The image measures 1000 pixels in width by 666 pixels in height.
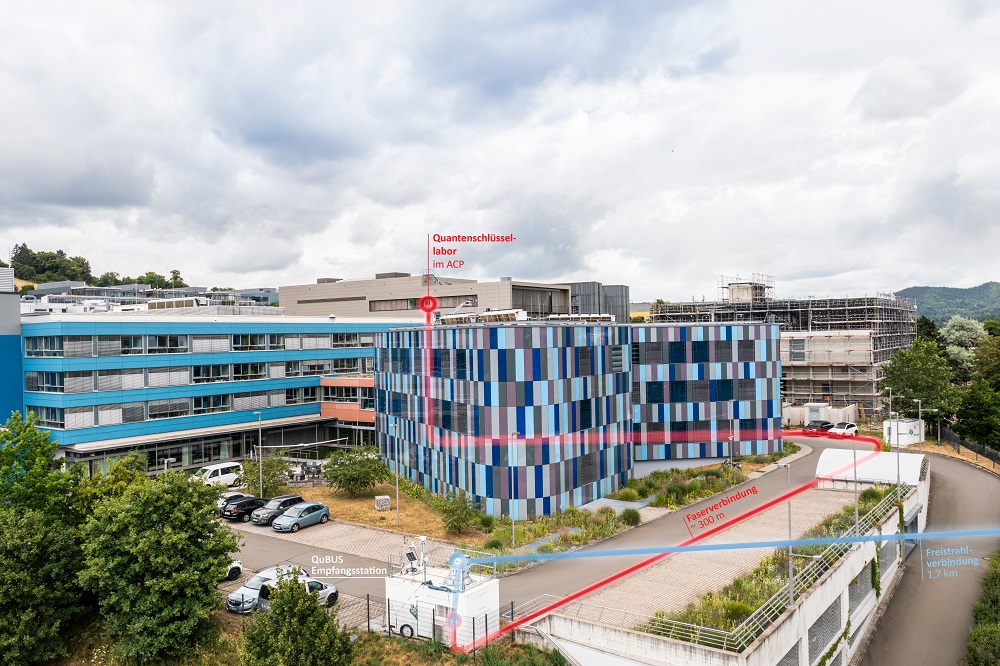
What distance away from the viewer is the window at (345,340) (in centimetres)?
6513

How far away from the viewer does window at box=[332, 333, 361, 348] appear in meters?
65.1

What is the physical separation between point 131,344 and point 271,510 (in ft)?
64.5

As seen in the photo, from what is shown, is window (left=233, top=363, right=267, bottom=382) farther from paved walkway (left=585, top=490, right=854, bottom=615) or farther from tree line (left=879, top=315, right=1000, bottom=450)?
tree line (left=879, top=315, right=1000, bottom=450)

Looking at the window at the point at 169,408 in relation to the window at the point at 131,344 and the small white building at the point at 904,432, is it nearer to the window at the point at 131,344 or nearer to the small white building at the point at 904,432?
the window at the point at 131,344

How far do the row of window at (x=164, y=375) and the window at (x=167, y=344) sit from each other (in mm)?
1316

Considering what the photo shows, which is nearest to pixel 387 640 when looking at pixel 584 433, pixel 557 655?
pixel 557 655

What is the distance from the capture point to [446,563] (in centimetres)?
2948

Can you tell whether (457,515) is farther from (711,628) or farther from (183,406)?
(183,406)

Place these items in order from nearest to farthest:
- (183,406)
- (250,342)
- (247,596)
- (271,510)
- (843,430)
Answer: (247,596), (271,510), (183,406), (250,342), (843,430)

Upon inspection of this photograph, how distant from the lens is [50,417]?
1813 inches

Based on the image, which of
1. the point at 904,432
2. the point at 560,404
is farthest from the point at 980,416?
the point at 560,404

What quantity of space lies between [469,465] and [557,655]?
1627cm

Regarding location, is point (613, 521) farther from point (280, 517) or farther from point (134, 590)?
point (134, 590)

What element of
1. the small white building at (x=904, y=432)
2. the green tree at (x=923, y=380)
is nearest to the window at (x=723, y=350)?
the small white building at (x=904, y=432)
